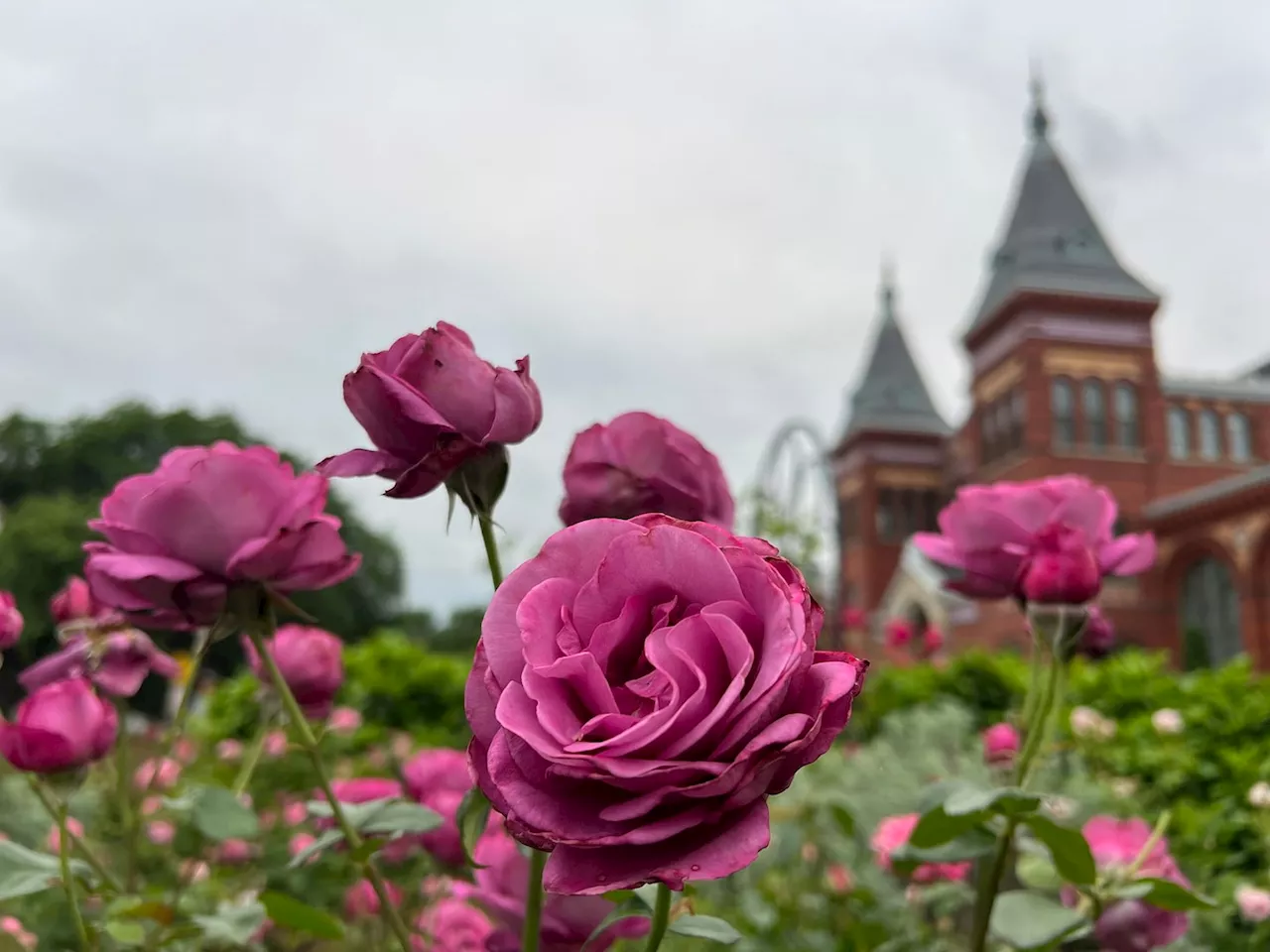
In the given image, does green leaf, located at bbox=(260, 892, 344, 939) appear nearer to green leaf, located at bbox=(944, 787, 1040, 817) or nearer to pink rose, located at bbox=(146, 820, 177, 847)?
green leaf, located at bbox=(944, 787, 1040, 817)

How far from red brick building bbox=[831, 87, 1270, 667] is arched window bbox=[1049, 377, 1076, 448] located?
Answer: 34 mm

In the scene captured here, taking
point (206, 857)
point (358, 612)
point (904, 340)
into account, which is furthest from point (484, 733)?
point (904, 340)

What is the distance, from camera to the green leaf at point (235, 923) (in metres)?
0.95

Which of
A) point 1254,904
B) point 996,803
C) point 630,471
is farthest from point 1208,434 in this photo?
point 630,471

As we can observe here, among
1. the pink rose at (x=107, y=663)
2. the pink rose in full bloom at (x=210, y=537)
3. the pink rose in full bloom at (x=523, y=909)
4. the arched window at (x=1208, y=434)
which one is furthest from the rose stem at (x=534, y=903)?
the arched window at (x=1208, y=434)

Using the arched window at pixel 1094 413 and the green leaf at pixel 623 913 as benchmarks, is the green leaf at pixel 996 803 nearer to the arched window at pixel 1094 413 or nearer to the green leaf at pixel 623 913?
the green leaf at pixel 623 913

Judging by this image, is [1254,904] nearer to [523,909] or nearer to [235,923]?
[523,909]

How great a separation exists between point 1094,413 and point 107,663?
2645cm

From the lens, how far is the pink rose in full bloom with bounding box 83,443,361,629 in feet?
2.57

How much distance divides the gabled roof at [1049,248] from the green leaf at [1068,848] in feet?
83.3

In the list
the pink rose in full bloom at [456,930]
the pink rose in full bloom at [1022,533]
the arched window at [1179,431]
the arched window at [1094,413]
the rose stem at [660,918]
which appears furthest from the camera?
the arched window at [1179,431]

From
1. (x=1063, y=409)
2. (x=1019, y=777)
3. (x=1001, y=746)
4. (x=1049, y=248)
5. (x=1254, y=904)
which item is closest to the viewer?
(x=1019, y=777)

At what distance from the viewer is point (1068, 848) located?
978mm

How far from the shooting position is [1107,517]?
1.14m
